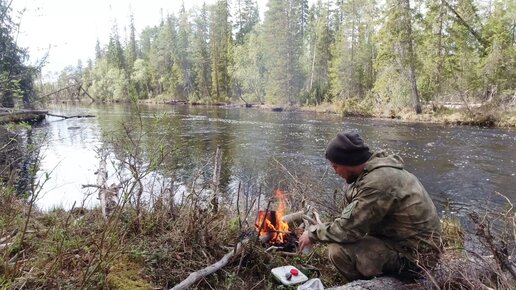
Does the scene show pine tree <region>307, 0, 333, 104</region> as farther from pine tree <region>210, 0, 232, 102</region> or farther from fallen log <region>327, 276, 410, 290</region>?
fallen log <region>327, 276, 410, 290</region>

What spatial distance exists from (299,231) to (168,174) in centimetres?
696

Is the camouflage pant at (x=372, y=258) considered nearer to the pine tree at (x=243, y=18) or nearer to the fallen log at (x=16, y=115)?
the fallen log at (x=16, y=115)

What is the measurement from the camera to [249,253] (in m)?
4.04

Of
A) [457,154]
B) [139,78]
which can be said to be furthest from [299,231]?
[139,78]

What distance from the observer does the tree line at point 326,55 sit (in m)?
24.9

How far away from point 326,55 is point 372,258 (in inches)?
1713

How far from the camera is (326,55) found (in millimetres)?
44469

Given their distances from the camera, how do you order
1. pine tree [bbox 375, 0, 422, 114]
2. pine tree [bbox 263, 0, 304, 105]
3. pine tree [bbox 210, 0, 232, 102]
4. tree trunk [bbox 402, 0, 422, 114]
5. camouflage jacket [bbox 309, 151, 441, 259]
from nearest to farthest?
camouflage jacket [bbox 309, 151, 441, 259] → tree trunk [bbox 402, 0, 422, 114] → pine tree [bbox 375, 0, 422, 114] → pine tree [bbox 263, 0, 304, 105] → pine tree [bbox 210, 0, 232, 102]

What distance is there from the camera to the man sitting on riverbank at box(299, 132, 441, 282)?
10.1 ft

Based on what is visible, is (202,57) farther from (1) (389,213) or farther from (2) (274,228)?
(1) (389,213)

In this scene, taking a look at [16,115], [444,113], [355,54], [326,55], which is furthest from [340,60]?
[16,115]

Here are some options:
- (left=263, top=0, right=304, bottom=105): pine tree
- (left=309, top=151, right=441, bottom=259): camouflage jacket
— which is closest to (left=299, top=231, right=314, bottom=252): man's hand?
(left=309, top=151, right=441, bottom=259): camouflage jacket

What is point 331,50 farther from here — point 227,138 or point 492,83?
point 227,138

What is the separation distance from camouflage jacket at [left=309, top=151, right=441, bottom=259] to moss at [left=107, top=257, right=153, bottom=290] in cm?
173
